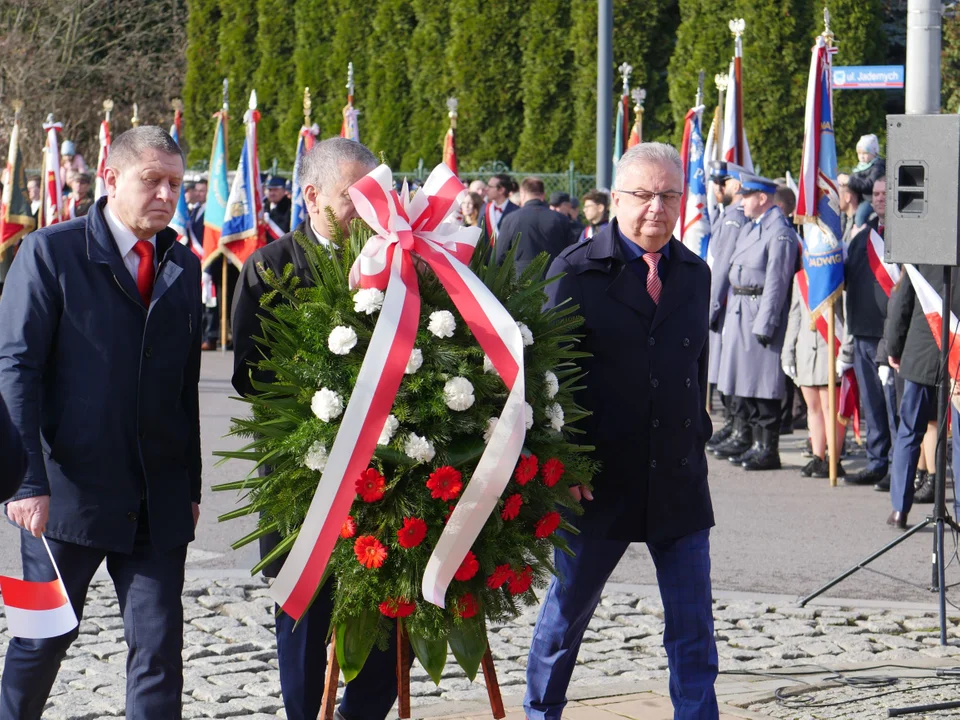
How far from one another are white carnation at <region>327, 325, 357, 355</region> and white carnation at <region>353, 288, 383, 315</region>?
0.07 metres

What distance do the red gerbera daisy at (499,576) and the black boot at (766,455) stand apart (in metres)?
7.32

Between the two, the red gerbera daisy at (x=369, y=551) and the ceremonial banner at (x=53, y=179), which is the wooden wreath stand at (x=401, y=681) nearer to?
the red gerbera daisy at (x=369, y=551)

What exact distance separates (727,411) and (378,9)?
49.2 feet

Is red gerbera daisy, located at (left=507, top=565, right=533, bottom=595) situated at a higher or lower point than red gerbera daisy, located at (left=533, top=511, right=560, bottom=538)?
lower

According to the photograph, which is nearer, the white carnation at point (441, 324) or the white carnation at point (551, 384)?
the white carnation at point (441, 324)

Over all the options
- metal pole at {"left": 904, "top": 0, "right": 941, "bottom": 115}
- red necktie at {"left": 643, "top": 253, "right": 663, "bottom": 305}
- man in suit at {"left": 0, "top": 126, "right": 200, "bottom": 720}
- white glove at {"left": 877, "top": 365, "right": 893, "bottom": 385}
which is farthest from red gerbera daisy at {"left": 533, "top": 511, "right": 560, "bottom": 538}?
white glove at {"left": 877, "top": 365, "right": 893, "bottom": 385}

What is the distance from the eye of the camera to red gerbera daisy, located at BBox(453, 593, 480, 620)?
3.78m

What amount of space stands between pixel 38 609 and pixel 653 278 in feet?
6.95

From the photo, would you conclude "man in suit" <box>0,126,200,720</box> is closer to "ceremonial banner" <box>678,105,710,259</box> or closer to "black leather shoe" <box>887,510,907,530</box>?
"black leather shoe" <box>887,510,907,530</box>

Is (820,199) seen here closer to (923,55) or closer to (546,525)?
(923,55)

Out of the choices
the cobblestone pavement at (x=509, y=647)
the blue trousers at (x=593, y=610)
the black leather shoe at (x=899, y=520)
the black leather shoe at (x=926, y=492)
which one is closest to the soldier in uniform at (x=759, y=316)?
the black leather shoe at (x=926, y=492)

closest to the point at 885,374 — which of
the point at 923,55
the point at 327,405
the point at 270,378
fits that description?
the point at 923,55

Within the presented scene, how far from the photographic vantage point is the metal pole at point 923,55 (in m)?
7.46

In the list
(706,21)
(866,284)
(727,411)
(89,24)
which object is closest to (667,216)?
(866,284)
